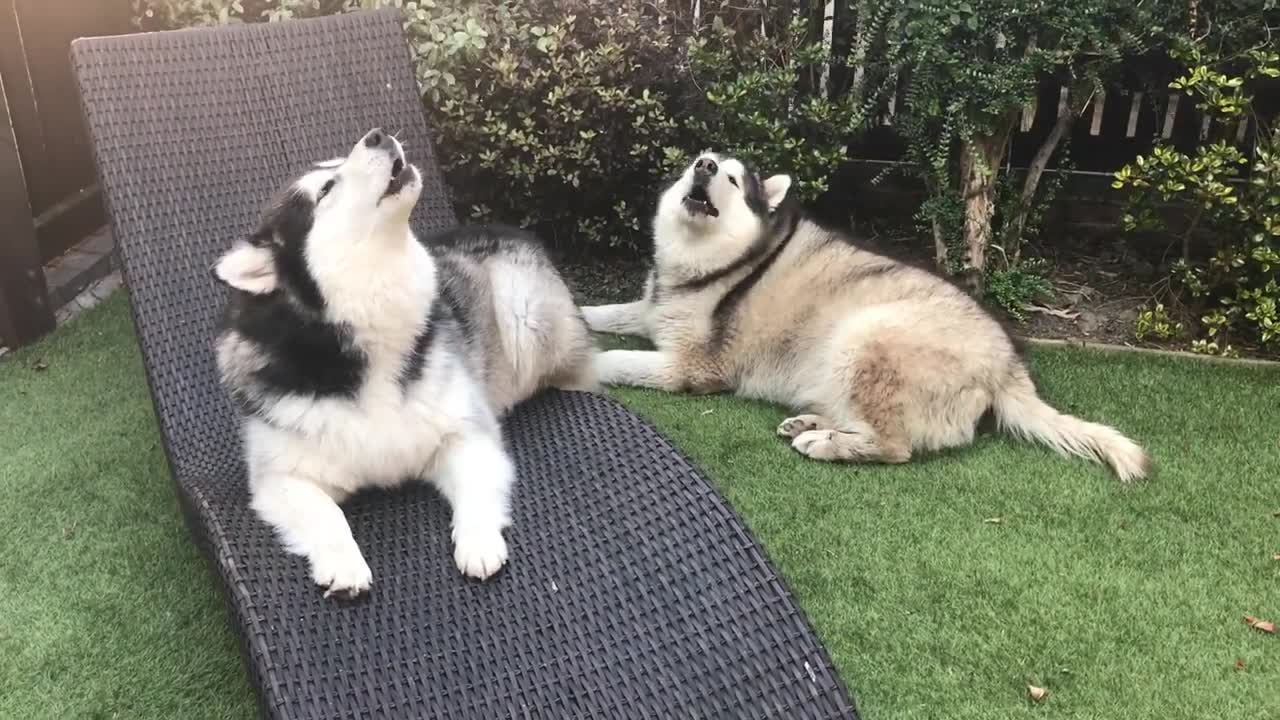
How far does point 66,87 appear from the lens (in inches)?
188

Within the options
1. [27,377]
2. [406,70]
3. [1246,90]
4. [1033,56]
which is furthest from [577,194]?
[1246,90]

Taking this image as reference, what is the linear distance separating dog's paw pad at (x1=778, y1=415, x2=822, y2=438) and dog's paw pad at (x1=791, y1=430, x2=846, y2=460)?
8 cm

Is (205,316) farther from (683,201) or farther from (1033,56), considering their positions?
(1033,56)

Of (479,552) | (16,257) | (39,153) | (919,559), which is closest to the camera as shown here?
(479,552)

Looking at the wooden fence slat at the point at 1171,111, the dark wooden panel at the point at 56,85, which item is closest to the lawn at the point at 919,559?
the dark wooden panel at the point at 56,85

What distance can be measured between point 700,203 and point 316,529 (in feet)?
7.36

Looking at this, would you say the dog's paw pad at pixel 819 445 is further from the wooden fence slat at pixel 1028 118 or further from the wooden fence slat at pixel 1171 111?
the wooden fence slat at pixel 1171 111

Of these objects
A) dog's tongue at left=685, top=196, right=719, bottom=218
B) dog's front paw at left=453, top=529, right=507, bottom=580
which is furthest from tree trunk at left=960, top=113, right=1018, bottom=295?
dog's front paw at left=453, top=529, right=507, bottom=580

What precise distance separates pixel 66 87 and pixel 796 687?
477 centimetres

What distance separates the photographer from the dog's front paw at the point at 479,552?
2.06 m

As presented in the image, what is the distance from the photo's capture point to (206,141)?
9.62 feet

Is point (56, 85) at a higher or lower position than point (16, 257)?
higher

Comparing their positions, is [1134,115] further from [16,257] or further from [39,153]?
[39,153]

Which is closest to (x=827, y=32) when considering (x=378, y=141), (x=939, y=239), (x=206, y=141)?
(x=939, y=239)
